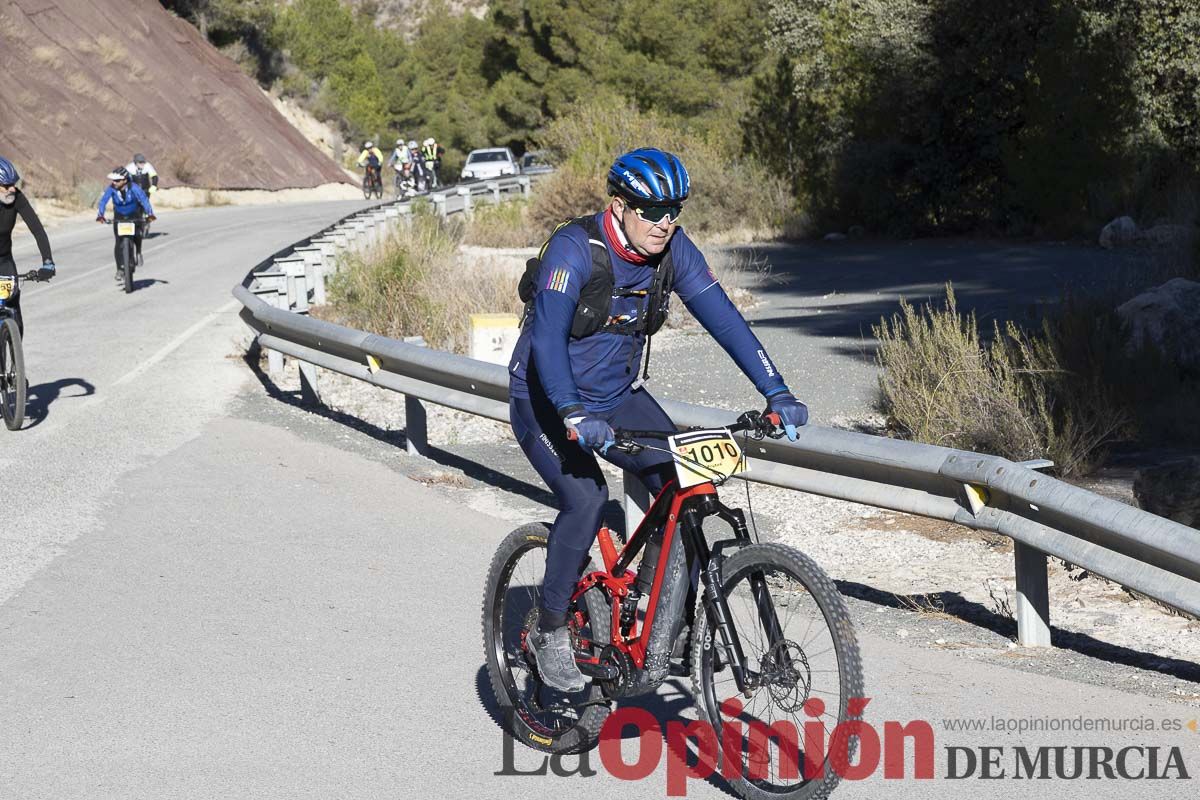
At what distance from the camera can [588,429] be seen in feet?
14.0

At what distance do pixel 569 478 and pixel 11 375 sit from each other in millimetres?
7797

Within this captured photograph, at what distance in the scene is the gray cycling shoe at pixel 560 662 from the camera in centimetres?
491

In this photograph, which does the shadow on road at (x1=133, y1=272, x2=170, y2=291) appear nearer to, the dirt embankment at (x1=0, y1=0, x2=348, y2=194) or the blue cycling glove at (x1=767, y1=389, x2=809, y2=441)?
the blue cycling glove at (x1=767, y1=389, x2=809, y2=441)

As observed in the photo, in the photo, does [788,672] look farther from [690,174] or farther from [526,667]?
[690,174]

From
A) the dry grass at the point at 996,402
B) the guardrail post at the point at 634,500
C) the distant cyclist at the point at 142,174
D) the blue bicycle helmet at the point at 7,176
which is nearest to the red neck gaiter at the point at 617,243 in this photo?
the guardrail post at the point at 634,500

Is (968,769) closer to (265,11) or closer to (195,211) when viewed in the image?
(195,211)

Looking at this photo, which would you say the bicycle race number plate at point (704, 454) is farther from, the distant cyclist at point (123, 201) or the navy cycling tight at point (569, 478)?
the distant cyclist at point (123, 201)

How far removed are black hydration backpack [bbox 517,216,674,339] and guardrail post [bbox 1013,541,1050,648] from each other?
A: 77.6 inches

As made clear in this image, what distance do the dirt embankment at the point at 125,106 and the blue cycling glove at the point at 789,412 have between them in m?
40.3

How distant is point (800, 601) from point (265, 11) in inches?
2597

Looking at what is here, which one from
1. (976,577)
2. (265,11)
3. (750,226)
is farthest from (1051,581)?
(265,11)

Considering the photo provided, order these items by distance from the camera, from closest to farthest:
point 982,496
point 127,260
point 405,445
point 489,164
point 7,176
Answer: point 982,496
point 405,445
point 7,176
point 127,260
point 489,164

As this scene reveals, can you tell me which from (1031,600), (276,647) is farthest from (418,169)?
(1031,600)

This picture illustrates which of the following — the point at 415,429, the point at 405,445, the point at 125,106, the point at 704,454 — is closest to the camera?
the point at 704,454
